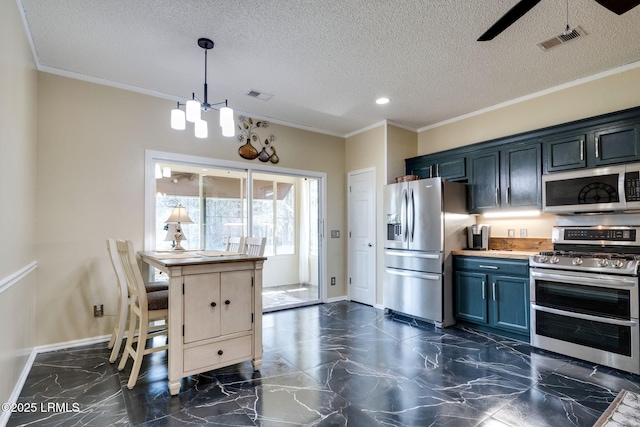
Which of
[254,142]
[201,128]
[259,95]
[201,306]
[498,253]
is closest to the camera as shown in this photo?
[201,306]

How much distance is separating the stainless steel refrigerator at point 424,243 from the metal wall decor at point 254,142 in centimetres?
173

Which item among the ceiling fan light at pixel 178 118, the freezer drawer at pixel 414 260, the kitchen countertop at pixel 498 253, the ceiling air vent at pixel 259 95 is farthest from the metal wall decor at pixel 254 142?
the kitchen countertop at pixel 498 253

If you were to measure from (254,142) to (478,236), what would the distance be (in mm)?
3138

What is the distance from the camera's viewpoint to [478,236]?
13.5 ft

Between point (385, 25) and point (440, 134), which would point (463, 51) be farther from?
point (440, 134)

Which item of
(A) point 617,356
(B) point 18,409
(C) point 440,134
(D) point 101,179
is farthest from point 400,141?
(B) point 18,409

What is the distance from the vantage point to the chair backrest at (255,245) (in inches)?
122

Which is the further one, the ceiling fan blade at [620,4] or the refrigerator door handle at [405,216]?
the refrigerator door handle at [405,216]

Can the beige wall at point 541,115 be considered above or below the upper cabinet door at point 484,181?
above

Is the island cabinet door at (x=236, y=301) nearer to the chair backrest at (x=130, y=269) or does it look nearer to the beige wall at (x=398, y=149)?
the chair backrest at (x=130, y=269)

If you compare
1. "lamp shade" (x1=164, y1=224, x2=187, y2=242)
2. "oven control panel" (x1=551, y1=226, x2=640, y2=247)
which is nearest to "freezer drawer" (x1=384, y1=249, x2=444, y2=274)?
"oven control panel" (x1=551, y1=226, x2=640, y2=247)

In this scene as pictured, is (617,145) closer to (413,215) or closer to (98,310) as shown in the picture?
(413,215)

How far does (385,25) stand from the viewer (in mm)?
2580

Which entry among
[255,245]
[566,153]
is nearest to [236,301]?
[255,245]
